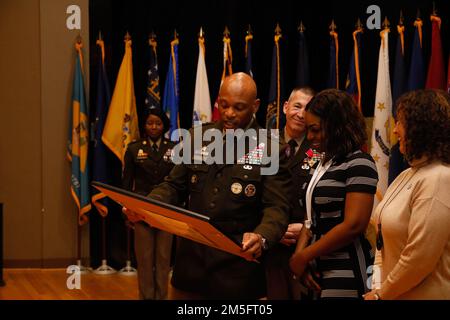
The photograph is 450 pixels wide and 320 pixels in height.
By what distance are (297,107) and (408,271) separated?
162cm

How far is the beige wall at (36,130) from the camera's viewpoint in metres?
6.54

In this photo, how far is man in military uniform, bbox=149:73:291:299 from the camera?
2.39 metres

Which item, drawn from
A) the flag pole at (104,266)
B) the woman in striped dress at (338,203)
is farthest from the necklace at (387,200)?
the flag pole at (104,266)

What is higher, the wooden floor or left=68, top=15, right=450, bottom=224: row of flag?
left=68, top=15, right=450, bottom=224: row of flag

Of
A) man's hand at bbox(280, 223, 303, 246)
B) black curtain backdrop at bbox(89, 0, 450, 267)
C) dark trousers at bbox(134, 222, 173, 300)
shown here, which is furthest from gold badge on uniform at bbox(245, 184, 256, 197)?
black curtain backdrop at bbox(89, 0, 450, 267)

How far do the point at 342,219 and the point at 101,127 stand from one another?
4.52m

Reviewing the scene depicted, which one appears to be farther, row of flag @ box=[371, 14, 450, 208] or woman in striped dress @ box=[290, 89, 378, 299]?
row of flag @ box=[371, 14, 450, 208]

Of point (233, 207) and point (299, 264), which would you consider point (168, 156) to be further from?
point (299, 264)

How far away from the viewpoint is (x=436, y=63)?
5508 millimetres

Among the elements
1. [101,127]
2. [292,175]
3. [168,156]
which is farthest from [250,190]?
[101,127]

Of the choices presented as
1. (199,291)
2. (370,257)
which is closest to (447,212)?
(370,257)

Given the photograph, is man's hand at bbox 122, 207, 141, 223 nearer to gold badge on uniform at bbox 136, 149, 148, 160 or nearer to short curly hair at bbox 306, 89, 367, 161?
short curly hair at bbox 306, 89, 367, 161

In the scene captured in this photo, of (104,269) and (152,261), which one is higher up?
(152,261)

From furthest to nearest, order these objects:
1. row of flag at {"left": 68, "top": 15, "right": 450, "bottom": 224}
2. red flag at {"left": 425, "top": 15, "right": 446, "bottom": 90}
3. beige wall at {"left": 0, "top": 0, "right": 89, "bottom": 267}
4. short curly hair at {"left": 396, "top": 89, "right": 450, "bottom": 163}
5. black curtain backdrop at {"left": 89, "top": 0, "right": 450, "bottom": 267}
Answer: beige wall at {"left": 0, "top": 0, "right": 89, "bottom": 267} → black curtain backdrop at {"left": 89, "top": 0, "right": 450, "bottom": 267} → row of flag at {"left": 68, "top": 15, "right": 450, "bottom": 224} → red flag at {"left": 425, "top": 15, "right": 446, "bottom": 90} → short curly hair at {"left": 396, "top": 89, "right": 450, "bottom": 163}
